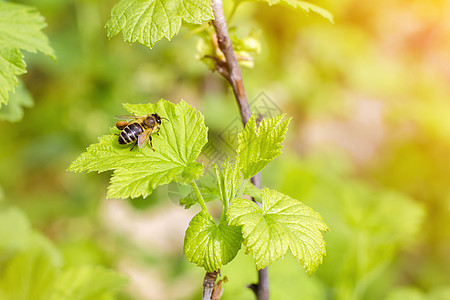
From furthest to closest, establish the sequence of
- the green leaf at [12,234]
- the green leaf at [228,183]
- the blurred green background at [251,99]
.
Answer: the blurred green background at [251,99] → the green leaf at [12,234] → the green leaf at [228,183]

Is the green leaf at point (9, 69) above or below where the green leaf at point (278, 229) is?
above

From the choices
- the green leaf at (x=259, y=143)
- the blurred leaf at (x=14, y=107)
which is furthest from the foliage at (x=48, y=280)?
the green leaf at (x=259, y=143)

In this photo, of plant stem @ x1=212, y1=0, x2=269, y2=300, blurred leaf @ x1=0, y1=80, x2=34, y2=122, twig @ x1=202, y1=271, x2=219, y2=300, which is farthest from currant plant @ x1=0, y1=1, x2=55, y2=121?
twig @ x1=202, y1=271, x2=219, y2=300

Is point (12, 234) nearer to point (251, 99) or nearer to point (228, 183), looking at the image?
point (228, 183)

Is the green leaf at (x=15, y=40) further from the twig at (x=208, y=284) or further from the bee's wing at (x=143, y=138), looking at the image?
the twig at (x=208, y=284)

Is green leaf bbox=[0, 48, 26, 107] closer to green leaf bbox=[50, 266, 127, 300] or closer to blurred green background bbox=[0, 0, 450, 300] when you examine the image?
green leaf bbox=[50, 266, 127, 300]

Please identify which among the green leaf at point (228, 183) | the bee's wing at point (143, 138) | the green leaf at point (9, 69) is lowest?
the green leaf at point (228, 183)
